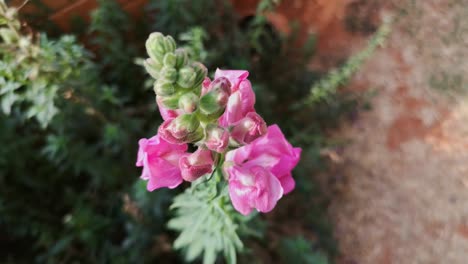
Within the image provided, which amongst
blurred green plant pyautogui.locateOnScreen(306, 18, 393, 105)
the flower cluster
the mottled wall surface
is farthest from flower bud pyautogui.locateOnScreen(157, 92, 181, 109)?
the mottled wall surface

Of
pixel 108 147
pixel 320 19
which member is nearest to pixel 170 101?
pixel 108 147

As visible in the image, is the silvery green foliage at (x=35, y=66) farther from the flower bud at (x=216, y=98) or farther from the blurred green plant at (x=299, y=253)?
the blurred green plant at (x=299, y=253)

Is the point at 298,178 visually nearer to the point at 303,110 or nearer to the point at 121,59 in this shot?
the point at 303,110

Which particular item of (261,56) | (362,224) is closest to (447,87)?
(362,224)

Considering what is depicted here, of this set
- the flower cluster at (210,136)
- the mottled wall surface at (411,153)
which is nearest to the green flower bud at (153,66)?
the flower cluster at (210,136)

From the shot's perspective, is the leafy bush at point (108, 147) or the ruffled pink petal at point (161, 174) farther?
the leafy bush at point (108, 147)

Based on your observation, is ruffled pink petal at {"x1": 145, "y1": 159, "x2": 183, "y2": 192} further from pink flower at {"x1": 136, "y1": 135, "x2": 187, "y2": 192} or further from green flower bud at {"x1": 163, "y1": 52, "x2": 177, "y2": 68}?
green flower bud at {"x1": 163, "y1": 52, "x2": 177, "y2": 68}

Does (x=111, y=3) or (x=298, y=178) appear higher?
(x=111, y=3)

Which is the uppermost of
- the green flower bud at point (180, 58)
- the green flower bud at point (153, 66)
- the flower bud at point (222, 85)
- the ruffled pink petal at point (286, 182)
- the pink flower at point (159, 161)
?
the green flower bud at point (180, 58)

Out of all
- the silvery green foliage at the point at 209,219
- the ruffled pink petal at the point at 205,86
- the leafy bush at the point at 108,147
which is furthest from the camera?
the leafy bush at the point at 108,147
